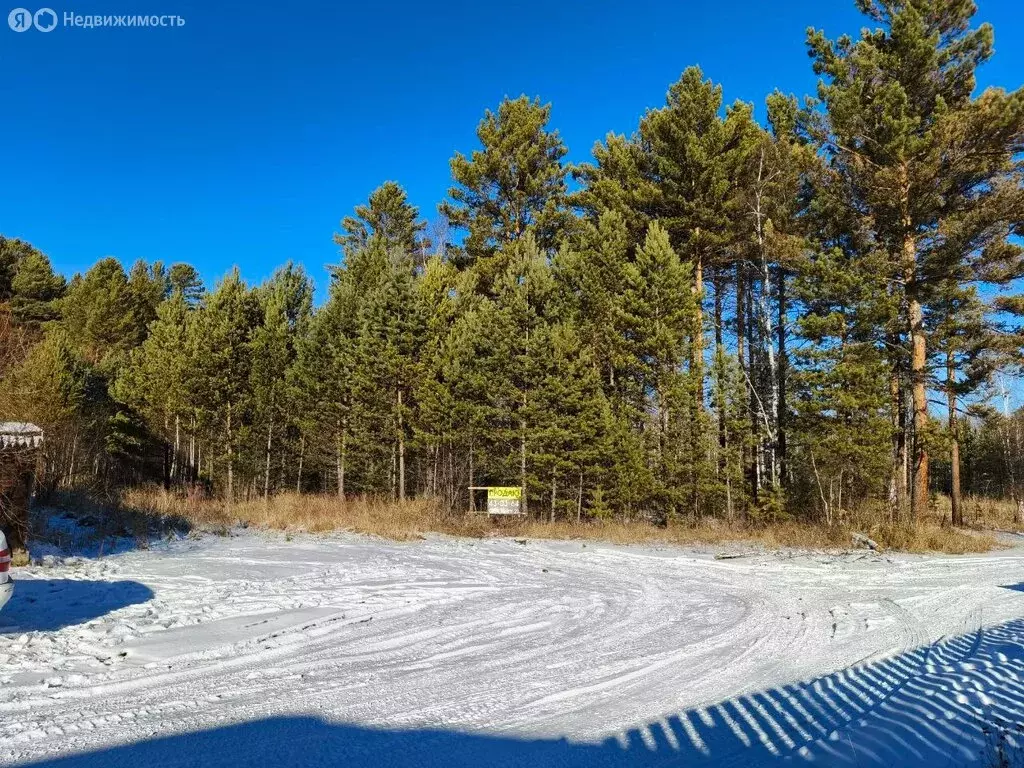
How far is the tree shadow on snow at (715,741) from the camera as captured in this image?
3.50 metres

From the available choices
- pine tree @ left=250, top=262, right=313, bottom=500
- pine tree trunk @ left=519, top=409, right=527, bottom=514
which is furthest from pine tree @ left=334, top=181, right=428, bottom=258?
pine tree trunk @ left=519, top=409, right=527, bottom=514

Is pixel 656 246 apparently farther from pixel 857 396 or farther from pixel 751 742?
pixel 751 742

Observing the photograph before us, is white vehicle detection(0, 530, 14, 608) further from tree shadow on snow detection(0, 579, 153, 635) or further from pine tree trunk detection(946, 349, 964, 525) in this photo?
pine tree trunk detection(946, 349, 964, 525)

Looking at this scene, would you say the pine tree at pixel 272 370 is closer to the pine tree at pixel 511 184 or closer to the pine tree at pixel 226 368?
the pine tree at pixel 226 368

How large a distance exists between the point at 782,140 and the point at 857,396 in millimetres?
8890

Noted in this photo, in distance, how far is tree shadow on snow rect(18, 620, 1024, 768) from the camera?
3.50 meters

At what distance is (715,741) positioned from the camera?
154 inches

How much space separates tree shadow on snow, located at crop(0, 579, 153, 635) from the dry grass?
7.54 meters

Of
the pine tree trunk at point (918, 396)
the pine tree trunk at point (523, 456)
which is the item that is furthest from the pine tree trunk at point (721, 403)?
the pine tree trunk at point (523, 456)

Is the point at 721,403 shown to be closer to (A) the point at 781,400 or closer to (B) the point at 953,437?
(A) the point at 781,400

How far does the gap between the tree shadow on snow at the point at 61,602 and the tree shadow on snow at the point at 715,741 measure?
135 inches

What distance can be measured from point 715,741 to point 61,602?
6.89 metres

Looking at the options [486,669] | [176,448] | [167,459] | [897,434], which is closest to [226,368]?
[176,448]

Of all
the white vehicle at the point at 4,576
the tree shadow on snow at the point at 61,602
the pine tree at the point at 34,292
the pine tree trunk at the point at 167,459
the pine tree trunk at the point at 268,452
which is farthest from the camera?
the pine tree at the point at 34,292
